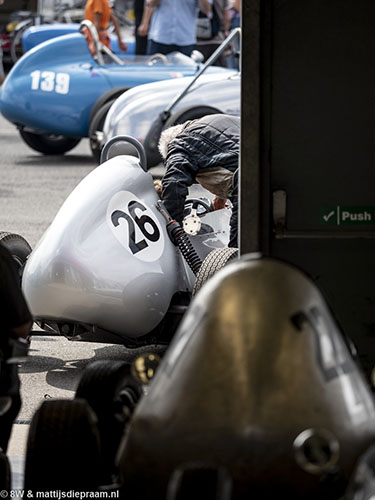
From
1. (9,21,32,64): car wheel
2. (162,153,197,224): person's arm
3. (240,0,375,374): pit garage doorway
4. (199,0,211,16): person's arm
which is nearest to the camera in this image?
(240,0,375,374): pit garage doorway

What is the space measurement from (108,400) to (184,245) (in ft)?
7.72

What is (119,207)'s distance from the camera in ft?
20.1

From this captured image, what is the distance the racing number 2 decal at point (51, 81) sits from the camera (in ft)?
42.4

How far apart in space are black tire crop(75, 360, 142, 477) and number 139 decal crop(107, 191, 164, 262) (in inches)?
82.6

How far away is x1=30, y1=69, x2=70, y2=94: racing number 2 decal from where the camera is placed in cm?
1293

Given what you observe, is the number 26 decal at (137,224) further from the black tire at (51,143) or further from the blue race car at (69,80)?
the black tire at (51,143)

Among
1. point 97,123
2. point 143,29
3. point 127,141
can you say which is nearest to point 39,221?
point 97,123

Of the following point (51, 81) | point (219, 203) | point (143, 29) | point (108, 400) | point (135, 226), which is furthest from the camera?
point (143, 29)

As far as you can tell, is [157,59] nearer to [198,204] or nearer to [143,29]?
[143,29]

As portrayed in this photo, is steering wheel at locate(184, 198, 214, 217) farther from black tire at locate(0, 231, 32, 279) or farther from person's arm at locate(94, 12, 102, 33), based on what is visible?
person's arm at locate(94, 12, 102, 33)

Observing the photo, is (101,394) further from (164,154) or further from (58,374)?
(164,154)

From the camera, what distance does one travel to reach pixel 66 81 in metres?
13.0

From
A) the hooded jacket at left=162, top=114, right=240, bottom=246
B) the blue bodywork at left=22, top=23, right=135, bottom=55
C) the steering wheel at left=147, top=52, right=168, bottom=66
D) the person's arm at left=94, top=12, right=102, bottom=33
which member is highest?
the hooded jacket at left=162, top=114, right=240, bottom=246

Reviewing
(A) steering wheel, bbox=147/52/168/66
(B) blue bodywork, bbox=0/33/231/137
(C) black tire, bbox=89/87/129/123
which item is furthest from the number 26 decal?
(A) steering wheel, bbox=147/52/168/66
